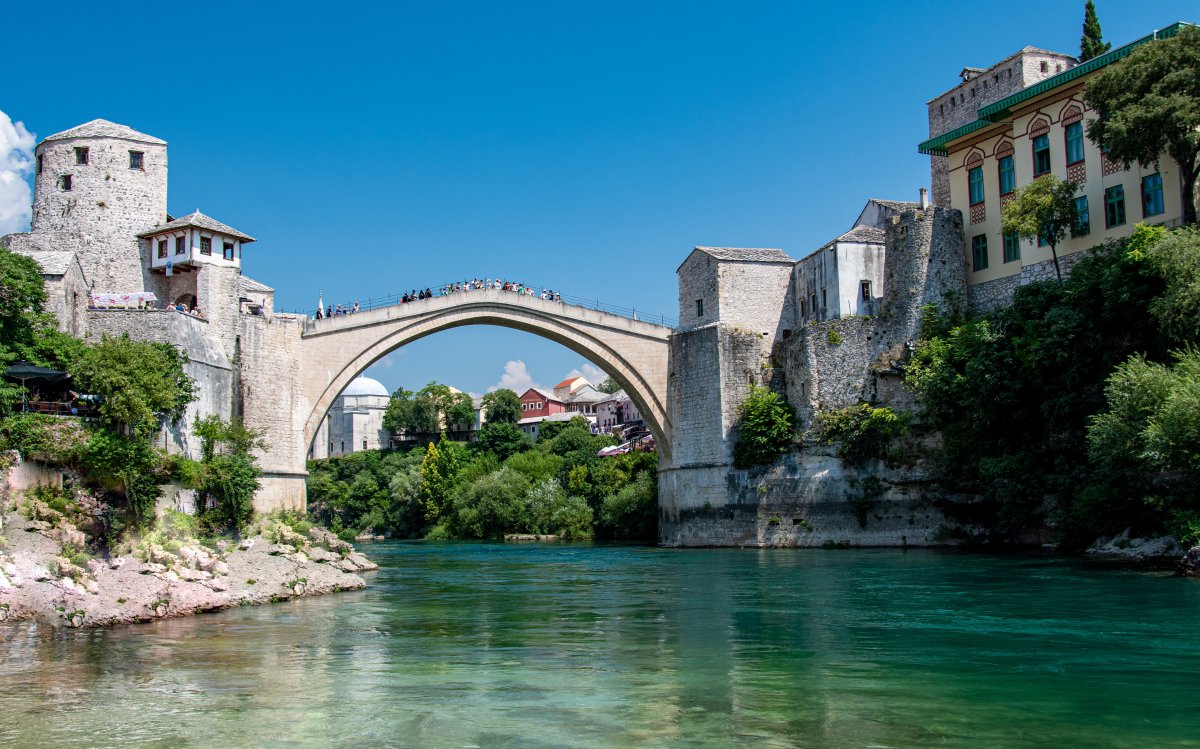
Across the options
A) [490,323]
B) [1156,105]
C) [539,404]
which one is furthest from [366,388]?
[1156,105]

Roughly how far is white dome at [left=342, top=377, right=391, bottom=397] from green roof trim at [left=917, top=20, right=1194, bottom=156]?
60.2 m

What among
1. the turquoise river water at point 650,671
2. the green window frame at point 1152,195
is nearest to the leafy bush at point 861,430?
the green window frame at point 1152,195

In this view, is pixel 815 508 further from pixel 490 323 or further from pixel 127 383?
pixel 127 383

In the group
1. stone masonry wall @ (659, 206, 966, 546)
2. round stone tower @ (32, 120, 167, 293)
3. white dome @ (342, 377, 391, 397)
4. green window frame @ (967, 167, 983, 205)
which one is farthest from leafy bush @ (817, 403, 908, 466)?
white dome @ (342, 377, 391, 397)

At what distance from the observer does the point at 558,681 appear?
10289mm

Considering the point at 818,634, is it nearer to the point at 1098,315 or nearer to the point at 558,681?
the point at 558,681

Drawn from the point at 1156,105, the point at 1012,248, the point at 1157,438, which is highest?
the point at 1156,105

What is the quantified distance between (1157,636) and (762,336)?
72.8 feet

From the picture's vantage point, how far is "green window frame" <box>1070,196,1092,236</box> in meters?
26.2

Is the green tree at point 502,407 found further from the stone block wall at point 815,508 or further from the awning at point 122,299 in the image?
the awning at point 122,299

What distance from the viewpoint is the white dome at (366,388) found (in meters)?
84.2

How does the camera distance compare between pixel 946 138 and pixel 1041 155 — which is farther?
pixel 946 138

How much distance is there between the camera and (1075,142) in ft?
87.2

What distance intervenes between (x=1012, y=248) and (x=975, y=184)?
250cm
